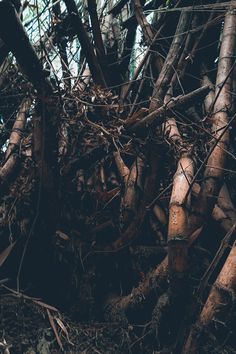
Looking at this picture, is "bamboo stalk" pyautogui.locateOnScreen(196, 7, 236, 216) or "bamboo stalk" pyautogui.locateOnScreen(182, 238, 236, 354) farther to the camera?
"bamboo stalk" pyautogui.locateOnScreen(196, 7, 236, 216)

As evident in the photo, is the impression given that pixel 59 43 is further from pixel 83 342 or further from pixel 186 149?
pixel 83 342

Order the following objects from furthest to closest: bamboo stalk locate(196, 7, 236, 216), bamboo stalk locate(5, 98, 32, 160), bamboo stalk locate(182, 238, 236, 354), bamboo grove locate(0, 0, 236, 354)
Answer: bamboo stalk locate(5, 98, 32, 160)
bamboo stalk locate(196, 7, 236, 216)
bamboo grove locate(0, 0, 236, 354)
bamboo stalk locate(182, 238, 236, 354)

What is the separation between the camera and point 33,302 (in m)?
1.94

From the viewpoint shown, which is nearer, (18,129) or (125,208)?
(125,208)

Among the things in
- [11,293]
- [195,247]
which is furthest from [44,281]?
[195,247]

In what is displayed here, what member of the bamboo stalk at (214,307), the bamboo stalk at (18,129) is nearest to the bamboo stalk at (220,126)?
the bamboo stalk at (214,307)

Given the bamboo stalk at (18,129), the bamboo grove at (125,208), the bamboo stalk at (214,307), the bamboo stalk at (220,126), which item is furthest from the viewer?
the bamboo stalk at (18,129)

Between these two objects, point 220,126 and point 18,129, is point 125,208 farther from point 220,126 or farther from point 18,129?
point 18,129

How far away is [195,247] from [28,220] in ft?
2.88

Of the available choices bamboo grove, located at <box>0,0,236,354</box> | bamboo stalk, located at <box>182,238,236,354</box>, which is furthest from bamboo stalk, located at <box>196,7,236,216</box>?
bamboo stalk, located at <box>182,238,236,354</box>

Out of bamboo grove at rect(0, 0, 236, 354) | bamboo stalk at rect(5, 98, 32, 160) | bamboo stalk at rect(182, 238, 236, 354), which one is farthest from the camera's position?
bamboo stalk at rect(5, 98, 32, 160)

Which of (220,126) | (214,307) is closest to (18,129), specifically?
(220,126)

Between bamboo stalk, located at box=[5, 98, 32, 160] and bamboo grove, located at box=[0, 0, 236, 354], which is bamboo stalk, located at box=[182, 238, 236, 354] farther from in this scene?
bamboo stalk, located at box=[5, 98, 32, 160]

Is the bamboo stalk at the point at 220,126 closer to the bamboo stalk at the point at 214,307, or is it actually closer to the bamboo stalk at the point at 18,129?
the bamboo stalk at the point at 214,307
